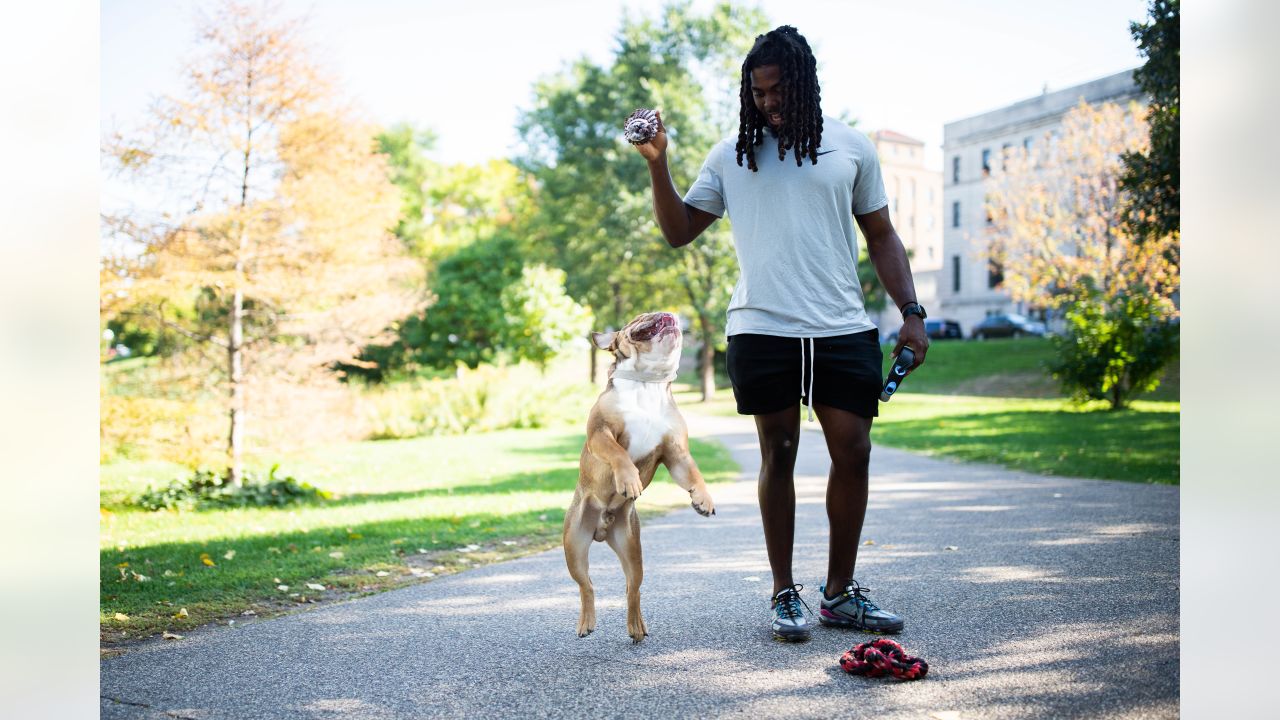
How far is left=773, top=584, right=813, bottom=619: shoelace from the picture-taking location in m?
3.80

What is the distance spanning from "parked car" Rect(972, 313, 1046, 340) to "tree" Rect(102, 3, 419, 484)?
42994mm

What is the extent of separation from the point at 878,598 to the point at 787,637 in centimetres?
95

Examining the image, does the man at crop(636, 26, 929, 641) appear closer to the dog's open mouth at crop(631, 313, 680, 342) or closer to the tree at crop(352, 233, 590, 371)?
the dog's open mouth at crop(631, 313, 680, 342)

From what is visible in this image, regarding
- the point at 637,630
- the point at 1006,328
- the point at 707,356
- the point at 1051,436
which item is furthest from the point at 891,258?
the point at 1006,328

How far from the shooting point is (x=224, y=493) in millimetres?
9680

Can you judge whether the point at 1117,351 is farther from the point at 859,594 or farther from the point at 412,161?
the point at 412,161

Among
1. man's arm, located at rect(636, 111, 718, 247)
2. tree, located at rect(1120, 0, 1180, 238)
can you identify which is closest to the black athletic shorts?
man's arm, located at rect(636, 111, 718, 247)

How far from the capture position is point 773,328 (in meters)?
3.83

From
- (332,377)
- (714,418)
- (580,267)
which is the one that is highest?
(580,267)

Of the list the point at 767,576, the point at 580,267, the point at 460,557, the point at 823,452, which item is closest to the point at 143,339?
the point at 580,267

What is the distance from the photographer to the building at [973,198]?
49.1 meters

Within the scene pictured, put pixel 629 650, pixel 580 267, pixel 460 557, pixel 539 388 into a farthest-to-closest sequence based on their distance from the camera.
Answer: pixel 580 267 < pixel 539 388 < pixel 460 557 < pixel 629 650
